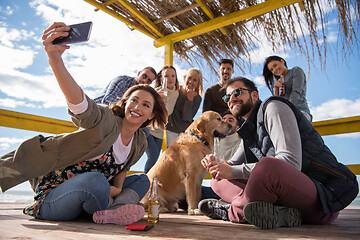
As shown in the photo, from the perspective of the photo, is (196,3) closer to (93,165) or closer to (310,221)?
(93,165)

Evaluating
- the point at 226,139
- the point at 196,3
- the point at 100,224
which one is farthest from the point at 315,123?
the point at 100,224

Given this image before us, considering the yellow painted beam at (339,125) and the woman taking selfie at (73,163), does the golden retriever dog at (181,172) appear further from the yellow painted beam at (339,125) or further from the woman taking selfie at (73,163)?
the yellow painted beam at (339,125)

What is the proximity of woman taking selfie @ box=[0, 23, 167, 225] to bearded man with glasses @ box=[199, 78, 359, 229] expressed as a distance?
73 centimetres

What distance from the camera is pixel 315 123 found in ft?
12.1

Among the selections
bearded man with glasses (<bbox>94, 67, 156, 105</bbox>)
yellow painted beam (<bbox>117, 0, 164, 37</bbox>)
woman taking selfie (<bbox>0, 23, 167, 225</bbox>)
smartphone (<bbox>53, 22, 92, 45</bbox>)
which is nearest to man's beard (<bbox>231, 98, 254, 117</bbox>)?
woman taking selfie (<bbox>0, 23, 167, 225</bbox>)

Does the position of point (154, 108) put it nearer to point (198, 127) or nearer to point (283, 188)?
point (283, 188)

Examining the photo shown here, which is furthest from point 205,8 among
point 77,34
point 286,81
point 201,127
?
point 77,34

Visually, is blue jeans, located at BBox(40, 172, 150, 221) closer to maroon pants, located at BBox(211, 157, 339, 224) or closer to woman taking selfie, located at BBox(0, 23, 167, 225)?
woman taking selfie, located at BBox(0, 23, 167, 225)

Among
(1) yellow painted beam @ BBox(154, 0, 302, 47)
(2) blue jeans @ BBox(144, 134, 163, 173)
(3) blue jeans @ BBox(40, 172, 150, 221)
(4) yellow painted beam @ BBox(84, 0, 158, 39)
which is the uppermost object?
(4) yellow painted beam @ BBox(84, 0, 158, 39)

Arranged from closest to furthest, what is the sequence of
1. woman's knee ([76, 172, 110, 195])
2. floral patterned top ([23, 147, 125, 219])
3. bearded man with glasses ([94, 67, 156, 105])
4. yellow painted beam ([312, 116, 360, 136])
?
woman's knee ([76, 172, 110, 195]) < floral patterned top ([23, 147, 125, 219]) < bearded man with glasses ([94, 67, 156, 105]) < yellow painted beam ([312, 116, 360, 136])

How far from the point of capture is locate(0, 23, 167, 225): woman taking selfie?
1.52 m

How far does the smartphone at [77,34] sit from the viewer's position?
1282 millimetres

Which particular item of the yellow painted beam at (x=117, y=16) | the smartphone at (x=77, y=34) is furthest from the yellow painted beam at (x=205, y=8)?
the smartphone at (x=77, y=34)

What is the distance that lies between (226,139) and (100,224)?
2729 millimetres
